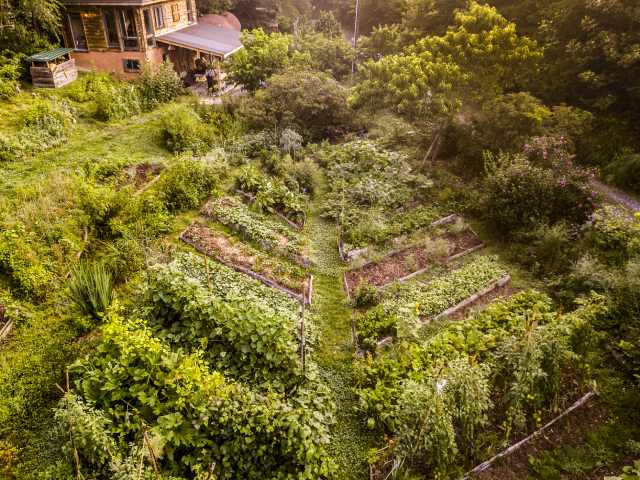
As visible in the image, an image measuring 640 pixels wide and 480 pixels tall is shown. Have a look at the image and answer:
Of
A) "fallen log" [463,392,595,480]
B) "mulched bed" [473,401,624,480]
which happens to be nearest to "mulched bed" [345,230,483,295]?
"fallen log" [463,392,595,480]

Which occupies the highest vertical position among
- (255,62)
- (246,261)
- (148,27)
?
(148,27)

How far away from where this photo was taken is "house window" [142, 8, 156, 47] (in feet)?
60.8

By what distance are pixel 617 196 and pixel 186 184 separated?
13748 mm

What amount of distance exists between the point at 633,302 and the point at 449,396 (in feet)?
15.9

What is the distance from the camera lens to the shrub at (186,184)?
33.5 feet

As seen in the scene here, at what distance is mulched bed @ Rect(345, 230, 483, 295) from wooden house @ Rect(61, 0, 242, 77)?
14.8 meters

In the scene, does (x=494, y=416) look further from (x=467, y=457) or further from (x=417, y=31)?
(x=417, y=31)

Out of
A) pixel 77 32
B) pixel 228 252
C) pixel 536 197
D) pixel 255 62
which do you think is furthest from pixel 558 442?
pixel 77 32

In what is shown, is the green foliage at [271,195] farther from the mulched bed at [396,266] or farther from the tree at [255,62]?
the tree at [255,62]

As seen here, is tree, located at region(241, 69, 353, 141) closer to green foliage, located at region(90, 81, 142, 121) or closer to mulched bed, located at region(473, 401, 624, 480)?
green foliage, located at region(90, 81, 142, 121)

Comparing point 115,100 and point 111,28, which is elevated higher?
point 111,28

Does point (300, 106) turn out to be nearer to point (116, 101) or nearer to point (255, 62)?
point (255, 62)

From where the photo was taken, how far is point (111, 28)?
18.5m

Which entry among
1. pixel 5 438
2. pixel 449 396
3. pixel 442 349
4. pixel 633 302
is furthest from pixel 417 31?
pixel 5 438
